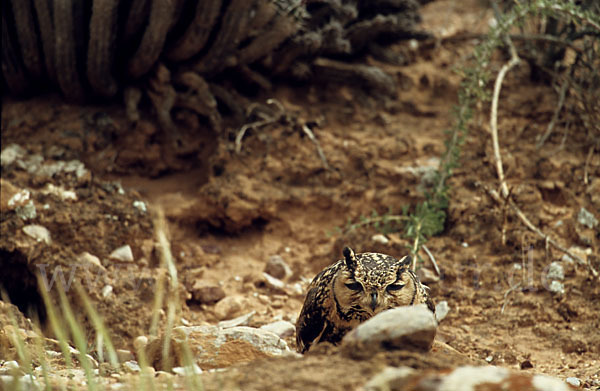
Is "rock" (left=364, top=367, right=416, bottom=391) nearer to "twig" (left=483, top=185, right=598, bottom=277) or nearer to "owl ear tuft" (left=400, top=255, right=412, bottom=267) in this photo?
"owl ear tuft" (left=400, top=255, right=412, bottom=267)

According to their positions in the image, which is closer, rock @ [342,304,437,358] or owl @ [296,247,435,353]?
rock @ [342,304,437,358]

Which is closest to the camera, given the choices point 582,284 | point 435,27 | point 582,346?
point 582,346

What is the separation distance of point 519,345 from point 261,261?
2.03 meters

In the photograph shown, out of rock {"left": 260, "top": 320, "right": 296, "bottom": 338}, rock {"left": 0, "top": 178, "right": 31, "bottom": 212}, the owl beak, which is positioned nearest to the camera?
the owl beak

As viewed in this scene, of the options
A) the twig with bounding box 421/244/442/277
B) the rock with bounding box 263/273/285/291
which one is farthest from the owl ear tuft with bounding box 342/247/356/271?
the rock with bounding box 263/273/285/291

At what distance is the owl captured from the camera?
→ 3215 millimetres

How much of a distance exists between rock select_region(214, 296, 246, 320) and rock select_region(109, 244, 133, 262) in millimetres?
735

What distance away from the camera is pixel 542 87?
6078 mm

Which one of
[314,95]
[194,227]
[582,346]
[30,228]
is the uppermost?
[314,95]

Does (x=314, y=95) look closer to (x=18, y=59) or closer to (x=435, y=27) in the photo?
(x=435, y=27)

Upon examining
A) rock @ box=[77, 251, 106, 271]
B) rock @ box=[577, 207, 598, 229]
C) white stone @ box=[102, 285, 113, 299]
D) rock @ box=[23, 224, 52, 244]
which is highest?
rock @ box=[23, 224, 52, 244]

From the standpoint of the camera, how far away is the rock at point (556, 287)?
443 centimetres

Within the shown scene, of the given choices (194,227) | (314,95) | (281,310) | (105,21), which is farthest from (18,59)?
(281,310)

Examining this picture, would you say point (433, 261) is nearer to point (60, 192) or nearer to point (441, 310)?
point (441, 310)
